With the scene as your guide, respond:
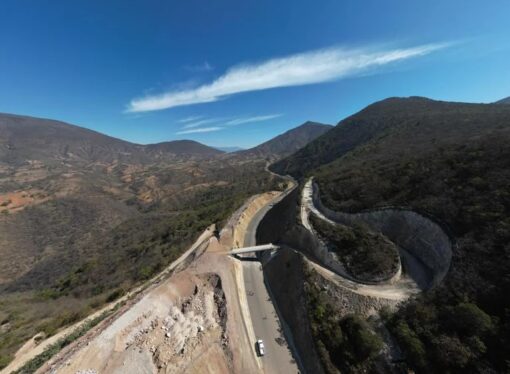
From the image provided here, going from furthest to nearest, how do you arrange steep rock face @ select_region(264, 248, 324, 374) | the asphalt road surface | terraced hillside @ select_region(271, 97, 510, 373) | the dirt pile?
the asphalt road surface
steep rock face @ select_region(264, 248, 324, 374)
the dirt pile
terraced hillside @ select_region(271, 97, 510, 373)

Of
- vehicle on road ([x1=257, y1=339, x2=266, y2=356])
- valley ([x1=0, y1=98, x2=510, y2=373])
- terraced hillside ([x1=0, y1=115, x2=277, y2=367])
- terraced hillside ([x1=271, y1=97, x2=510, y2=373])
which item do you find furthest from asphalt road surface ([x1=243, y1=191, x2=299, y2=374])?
terraced hillside ([x1=0, y1=115, x2=277, y2=367])

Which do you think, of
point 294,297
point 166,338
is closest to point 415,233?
point 294,297

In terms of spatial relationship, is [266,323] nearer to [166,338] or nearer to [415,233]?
[166,338]

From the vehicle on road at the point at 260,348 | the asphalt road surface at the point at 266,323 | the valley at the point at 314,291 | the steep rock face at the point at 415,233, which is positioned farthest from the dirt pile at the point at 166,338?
the steep rock face at the point at 415,233

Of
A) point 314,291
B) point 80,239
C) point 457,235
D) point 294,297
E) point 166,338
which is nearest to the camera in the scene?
point 166,338

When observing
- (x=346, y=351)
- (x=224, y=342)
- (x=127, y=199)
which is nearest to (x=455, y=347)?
(x=346, y=351)

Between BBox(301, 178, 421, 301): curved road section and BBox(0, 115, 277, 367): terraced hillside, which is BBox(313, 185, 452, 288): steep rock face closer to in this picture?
→ BBox(301, 178, 421, 301): curved road section

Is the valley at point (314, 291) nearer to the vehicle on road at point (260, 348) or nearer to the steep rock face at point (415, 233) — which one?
the steep rock face at point (415, 233)
